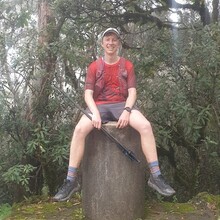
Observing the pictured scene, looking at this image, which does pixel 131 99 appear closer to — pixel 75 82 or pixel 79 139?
pixel 79 139

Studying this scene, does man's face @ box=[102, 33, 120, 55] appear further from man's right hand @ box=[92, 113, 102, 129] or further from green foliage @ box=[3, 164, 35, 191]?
green foliage @ box=[3, 164, 35, 191]

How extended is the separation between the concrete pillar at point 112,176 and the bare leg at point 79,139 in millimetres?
138

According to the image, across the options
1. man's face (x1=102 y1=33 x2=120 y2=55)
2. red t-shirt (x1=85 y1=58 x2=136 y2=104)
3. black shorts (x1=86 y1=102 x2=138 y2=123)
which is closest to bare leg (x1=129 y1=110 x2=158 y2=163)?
black shorts (x1=86 y1=102 x2=138 y2=123)

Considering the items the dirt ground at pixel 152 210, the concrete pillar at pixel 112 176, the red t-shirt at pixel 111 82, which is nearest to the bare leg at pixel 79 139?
the concrete pillar at pixel 112 176

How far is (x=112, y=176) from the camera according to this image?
14.5ft

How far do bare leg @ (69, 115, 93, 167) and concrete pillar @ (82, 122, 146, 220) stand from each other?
14 cm

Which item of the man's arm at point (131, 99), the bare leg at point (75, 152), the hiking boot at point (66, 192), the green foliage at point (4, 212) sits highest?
the man's arm at point (131, 99)

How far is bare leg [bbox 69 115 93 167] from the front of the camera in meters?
4.35

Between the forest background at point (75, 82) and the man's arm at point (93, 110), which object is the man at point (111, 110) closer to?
the man's arm at point (93, 110)

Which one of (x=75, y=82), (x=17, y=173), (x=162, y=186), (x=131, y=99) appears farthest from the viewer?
(x=75, y=82)

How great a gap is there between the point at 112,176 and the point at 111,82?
1.12m

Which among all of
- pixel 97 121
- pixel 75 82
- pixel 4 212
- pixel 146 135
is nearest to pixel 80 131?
pixel 97 121

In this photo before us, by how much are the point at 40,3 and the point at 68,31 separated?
1.37m

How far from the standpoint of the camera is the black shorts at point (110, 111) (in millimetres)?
4566
